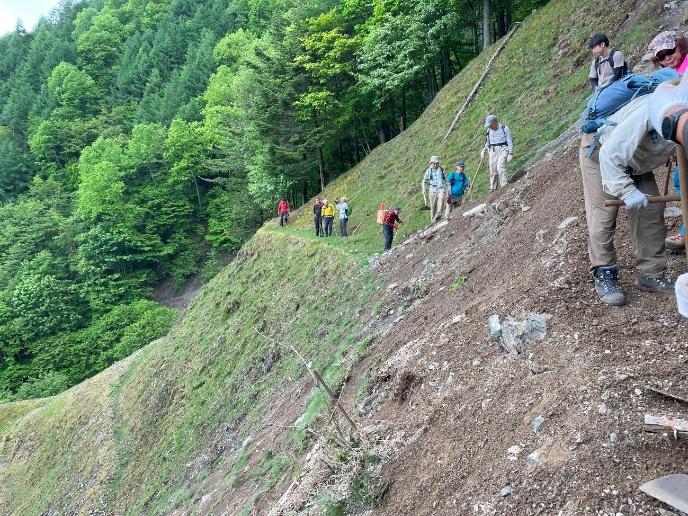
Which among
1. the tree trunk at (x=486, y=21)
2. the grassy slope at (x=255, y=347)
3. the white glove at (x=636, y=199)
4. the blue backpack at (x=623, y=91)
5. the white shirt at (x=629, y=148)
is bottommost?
the grassy slope at (x=255, y=347)

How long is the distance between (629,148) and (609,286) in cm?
122

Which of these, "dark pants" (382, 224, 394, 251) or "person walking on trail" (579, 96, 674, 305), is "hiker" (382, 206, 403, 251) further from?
"person walking on trail" (579, 96, 674, 305)

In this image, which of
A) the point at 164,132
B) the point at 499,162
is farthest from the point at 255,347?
the point at 164,132

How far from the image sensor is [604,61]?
693cm

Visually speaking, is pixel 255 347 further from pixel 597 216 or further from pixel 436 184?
pixel 597 216

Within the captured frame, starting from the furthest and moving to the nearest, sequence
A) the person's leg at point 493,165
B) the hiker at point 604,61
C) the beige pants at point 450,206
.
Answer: the beige pants at point 450,206, the person's leg at point 493,165, the hiker at point 604,61

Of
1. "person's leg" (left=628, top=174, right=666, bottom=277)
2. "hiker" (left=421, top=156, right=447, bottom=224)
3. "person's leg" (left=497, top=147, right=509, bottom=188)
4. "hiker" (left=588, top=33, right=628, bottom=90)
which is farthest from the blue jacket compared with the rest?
"person's leg" (left=628, top=174, right=666, bottom=277)

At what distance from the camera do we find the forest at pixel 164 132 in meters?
27.6

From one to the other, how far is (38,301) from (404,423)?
49.2m

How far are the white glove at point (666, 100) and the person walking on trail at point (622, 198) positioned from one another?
1270 millimetres

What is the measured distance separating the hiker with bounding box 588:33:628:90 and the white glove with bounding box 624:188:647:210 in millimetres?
3534

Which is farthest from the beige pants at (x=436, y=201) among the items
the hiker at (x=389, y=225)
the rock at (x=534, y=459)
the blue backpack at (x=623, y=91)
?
the rock at (x=534, y=459)

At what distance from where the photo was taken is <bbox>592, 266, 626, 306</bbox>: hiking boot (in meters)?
4.15

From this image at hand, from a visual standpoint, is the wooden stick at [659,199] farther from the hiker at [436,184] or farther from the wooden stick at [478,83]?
the wooden stick at [478,83]
